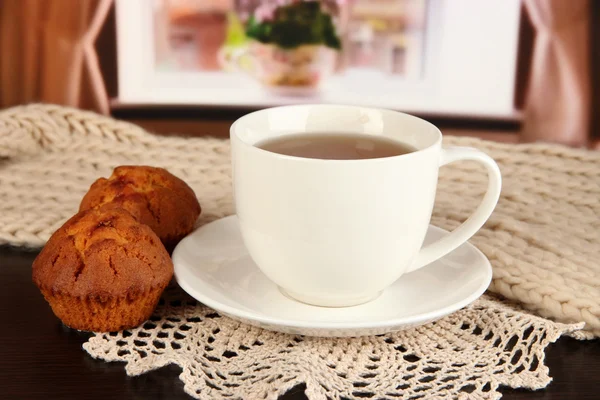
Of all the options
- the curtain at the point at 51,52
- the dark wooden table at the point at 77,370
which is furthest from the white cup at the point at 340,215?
the curtain at the point at 51,52

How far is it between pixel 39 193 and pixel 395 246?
53 centimetres

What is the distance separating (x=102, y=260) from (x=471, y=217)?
34cm

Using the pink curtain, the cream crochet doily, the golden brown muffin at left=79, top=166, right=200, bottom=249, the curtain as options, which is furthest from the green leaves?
the golden brown muffin at left=79, top=166, right=200, bottom=249

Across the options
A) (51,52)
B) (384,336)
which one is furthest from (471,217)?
(51,52)

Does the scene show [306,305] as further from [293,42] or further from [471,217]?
[293,42]

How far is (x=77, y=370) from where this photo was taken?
65 cm

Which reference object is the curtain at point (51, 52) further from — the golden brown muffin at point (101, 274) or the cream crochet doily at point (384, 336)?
the golden brown muffin at point (101, 274)

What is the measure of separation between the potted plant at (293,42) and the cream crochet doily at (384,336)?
67cm

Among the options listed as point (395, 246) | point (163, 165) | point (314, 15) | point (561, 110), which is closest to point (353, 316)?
point (395, 246)

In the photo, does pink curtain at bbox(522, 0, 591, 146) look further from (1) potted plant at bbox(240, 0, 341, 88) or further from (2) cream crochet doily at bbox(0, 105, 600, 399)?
(2) cream crochet doily at bbox(0, 105, 600, 399)

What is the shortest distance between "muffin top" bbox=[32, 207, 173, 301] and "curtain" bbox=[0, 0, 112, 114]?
1.19 metres

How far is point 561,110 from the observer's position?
1.86 metres

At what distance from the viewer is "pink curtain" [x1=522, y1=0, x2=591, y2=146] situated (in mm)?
1754

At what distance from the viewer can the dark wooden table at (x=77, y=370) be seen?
616 millimetres
